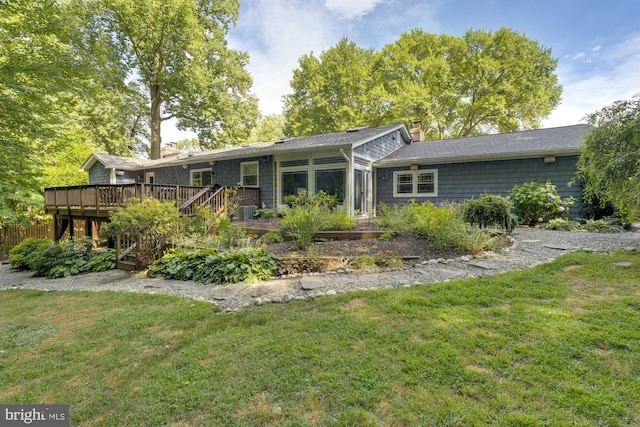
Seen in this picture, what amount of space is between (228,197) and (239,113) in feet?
40.4

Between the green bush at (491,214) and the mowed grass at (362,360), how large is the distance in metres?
3.21

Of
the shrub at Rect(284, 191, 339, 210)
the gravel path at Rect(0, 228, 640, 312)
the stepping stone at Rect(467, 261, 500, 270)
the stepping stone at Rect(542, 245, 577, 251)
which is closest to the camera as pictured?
the gravel path at Rect(0, 228, 640, 312)

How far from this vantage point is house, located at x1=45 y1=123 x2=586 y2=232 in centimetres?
898

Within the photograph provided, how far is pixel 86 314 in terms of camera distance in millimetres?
3900

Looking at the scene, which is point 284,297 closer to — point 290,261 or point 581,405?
point 290,261

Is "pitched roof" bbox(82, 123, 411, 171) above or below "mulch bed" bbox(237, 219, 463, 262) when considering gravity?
above

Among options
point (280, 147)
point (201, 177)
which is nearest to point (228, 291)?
point (280, 147)

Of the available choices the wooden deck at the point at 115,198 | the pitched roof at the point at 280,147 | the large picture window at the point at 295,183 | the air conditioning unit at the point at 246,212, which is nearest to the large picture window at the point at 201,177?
the pitched roof at the point at 280,147

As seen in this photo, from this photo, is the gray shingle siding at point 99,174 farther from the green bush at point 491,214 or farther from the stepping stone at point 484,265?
the stepping stone at point 484,265

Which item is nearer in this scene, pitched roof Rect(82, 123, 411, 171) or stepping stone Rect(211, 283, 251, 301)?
stepping stone Rect(211, 283, 251, 301)

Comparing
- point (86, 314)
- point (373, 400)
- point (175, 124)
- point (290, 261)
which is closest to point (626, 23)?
point (290, 261)

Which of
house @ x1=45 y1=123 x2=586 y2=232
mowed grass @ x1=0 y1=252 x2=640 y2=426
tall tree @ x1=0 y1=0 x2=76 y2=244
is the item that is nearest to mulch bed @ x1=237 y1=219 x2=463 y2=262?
mowed grass @ x1=0 y1=252 x2=640 y2=426

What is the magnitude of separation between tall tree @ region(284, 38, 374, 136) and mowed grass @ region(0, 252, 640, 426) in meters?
21.5

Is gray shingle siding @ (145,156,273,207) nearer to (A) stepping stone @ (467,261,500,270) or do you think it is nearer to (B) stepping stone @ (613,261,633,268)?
(A) stepping stone @ (467,261,500,270)
